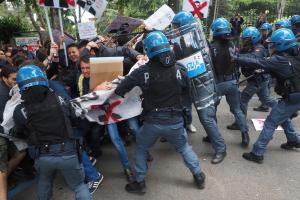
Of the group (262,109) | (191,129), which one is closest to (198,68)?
(191,129)

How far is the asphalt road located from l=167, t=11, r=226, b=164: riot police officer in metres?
0.41

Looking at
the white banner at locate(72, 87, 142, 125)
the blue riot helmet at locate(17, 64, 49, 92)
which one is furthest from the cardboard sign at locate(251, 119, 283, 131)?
the blue riot helmet at locate(17, 64, 49, 92)

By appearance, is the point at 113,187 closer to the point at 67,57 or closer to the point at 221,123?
the point at 67,57

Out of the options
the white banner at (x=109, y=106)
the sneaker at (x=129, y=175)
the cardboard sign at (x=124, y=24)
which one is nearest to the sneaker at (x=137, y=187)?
Answer: the sneaker at (x=129, y=175)

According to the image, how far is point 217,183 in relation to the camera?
4.50 metres

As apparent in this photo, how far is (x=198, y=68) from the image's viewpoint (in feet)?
15.4

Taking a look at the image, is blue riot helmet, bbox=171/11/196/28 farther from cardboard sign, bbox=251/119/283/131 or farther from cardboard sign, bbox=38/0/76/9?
cardboard sign, bbox=251/119/283/131

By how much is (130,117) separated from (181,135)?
80 centimetres

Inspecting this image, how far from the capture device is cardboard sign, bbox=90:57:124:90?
13.8ft

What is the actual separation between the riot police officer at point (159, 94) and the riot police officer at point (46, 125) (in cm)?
89

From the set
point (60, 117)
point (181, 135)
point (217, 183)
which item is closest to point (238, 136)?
point (217, 183)

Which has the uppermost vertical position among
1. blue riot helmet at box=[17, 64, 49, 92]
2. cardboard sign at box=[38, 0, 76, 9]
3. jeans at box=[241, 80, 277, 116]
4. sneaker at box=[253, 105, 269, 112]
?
cardboard sign at box=[38, 0, 76, 9]

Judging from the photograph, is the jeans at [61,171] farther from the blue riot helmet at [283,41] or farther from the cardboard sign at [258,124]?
the cardboard sign at [258,124]

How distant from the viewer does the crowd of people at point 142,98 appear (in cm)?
337
